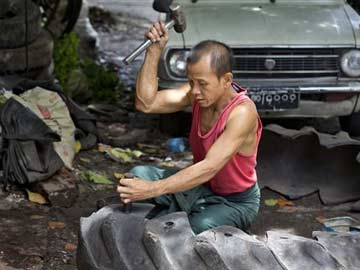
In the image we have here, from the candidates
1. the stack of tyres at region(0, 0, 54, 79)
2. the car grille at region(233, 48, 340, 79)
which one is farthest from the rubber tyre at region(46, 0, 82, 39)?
the car grille at region(233, 48, 340, 79)

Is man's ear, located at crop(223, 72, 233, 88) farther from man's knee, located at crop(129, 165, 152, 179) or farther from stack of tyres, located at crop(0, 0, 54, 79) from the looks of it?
stack of tyres, located at crop(0, 0, 54, 79)

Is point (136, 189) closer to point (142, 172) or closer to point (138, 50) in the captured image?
point (142, 172)

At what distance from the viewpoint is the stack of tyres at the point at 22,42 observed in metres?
7.59

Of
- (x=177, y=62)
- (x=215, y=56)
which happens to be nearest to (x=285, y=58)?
(x=177, y=62)

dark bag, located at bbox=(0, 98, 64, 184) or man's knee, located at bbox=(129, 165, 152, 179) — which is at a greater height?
man's knee, located at bbox=(129, 165, 152, 179)

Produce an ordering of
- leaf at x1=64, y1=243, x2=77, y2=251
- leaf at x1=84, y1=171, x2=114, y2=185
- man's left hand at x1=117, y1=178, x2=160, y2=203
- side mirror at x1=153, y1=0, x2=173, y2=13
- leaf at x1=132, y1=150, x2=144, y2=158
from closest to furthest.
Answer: man's left hand at x1=117, y1=178, x2=160, y2=203 → side mirror at x1=153, y1=0, x2=173, y2=13 → leaf at x1=64, y1=243, x2=77, y2=251 → leaf at x1=84, y1=171, x2=114, y2=185 → leaf at x1=132, y1=150, x2=144, y2=158

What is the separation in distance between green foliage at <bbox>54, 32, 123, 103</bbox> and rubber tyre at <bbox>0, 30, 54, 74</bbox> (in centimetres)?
70

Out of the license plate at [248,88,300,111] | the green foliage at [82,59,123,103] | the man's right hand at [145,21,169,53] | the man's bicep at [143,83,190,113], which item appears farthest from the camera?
the green foliage at [82,59,123,103]

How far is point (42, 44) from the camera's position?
7992 mm

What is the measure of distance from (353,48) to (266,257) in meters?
4.92

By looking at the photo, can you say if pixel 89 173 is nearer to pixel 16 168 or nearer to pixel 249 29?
pixel 16 168

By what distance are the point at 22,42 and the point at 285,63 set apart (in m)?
2.48

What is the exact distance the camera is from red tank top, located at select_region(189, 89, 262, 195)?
11.3 ft

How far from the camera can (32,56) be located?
25.7 feet
